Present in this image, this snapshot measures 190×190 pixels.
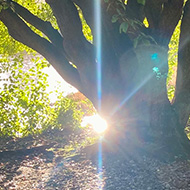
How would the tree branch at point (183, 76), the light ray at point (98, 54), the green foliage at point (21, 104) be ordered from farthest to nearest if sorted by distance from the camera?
the green foliage at point (21, 104) < the tree branch at point (183, 76) < the light ray at point (98, 54)

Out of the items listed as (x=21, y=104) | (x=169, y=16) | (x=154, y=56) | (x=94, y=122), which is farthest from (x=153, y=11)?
(x=94, y=122)

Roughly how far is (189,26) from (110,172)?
8.08 ft

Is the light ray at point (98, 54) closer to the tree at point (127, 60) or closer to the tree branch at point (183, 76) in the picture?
the tree at point (127, 60)

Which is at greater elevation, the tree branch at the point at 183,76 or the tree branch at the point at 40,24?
the tree branch at the point at 40,24

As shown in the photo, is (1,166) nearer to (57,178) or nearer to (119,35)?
(57,178)

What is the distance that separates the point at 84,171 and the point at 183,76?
2156 mm

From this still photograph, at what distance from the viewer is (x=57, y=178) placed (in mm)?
5180

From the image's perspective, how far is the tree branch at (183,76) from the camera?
223 inches

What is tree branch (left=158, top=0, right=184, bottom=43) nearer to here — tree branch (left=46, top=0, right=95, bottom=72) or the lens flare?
tree branch (left=46, top=0, right=95, bottom=72)

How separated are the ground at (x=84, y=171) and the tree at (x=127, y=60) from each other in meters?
0.52

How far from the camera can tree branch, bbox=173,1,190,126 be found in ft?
18.6

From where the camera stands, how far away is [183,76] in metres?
5.88

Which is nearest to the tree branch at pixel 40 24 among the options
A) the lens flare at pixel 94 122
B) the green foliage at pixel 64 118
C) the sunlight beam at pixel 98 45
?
the sunlight beam at pixel 98 45

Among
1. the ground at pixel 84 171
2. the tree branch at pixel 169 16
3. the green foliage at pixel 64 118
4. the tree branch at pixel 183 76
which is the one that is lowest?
the ground at pixel 84 171
